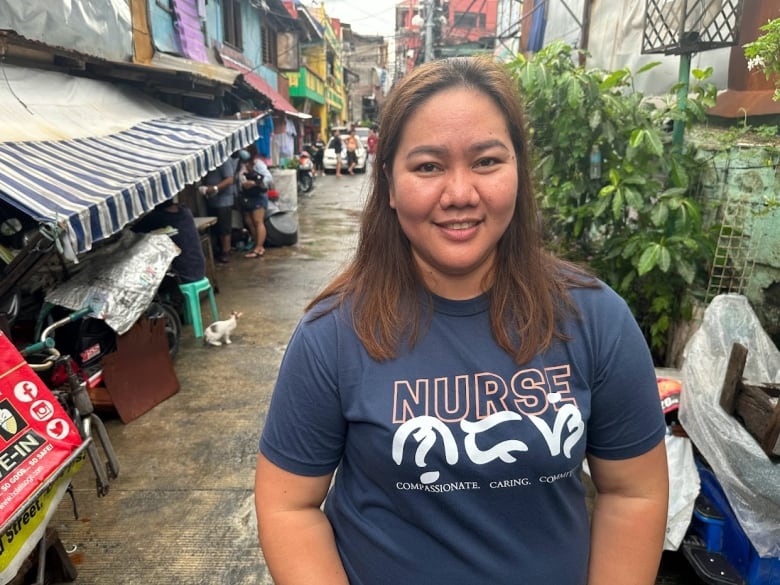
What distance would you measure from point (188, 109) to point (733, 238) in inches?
303

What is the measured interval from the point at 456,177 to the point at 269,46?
16813mm

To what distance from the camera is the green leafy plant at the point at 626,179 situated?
348 cm

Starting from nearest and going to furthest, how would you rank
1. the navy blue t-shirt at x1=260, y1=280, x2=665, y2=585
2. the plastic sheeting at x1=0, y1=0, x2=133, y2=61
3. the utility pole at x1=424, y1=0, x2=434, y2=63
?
1. the navy blue t-shirt at x1=260, y1=280, x2=665, y2=585
2. the plastic sheeting at x1=0, y1=0, x2=133, y2=61
3. the utility pole at x1=424, y1=0, x2=434, y2=63

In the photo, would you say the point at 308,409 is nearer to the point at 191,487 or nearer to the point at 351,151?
the point at 191,487

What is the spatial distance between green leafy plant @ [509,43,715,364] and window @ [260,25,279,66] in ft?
42.7

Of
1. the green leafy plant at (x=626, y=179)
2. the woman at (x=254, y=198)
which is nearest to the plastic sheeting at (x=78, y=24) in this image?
the woman at (x=254, y=198)

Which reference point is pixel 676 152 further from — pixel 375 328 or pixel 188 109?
pixel 188 109

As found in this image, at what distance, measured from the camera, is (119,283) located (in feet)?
13.1

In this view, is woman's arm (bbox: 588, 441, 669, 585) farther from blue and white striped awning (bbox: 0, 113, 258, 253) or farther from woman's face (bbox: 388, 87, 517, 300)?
blue and white striped awning (bbox: 0, 113, 258, 253)

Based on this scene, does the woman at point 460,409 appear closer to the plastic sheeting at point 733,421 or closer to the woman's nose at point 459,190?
the woman's nose at point 459,190

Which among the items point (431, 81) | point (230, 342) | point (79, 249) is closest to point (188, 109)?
point (230, 342)

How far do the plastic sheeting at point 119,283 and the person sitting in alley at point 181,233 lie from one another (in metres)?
0.91

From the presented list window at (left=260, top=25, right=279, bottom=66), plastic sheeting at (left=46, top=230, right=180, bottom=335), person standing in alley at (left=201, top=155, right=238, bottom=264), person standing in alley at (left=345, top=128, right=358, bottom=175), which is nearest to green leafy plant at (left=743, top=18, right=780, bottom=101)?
plastic sheeting at (left=46, top=230, right=180, bottom=335)

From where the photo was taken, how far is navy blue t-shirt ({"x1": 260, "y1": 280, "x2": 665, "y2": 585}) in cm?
107
